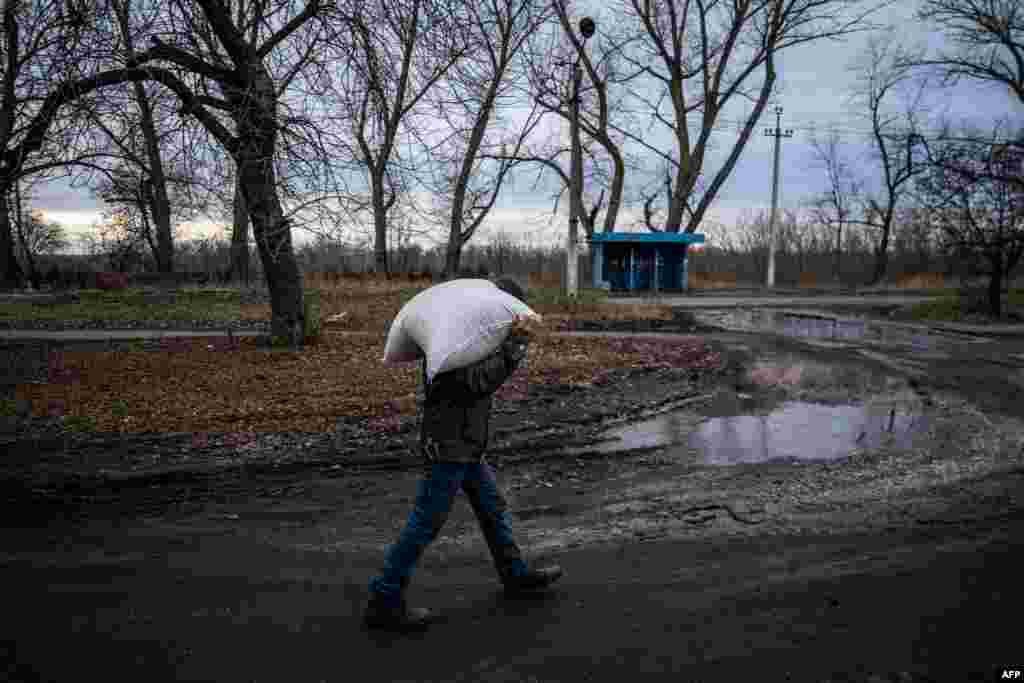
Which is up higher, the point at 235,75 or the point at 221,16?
the point at 221,16

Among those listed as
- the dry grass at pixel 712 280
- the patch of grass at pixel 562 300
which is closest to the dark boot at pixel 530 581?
the patch of grass at pixel 562 300

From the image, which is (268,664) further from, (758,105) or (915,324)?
(758,105)

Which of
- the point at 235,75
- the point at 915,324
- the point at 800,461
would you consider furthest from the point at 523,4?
the point at 915,324

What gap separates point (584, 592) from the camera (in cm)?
371

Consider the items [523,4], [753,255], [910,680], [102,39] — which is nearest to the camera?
[910,680]

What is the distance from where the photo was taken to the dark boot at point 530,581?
3.65 metres

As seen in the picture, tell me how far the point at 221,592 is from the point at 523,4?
7.91 m

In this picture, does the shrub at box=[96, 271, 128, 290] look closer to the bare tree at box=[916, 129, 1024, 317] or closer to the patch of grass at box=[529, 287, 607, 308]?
the patch of grass at box=[529, 287, 607, 308]

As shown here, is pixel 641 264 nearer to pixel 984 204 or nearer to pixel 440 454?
pixel 984 204

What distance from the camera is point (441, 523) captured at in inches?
139

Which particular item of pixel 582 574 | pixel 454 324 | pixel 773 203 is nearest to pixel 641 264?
pixel 773 203

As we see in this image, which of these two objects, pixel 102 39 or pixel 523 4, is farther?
pixel 523 4

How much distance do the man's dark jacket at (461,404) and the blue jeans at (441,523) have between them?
8 cm

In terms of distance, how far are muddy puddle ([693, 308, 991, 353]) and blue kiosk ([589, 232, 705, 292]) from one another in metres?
12.6
